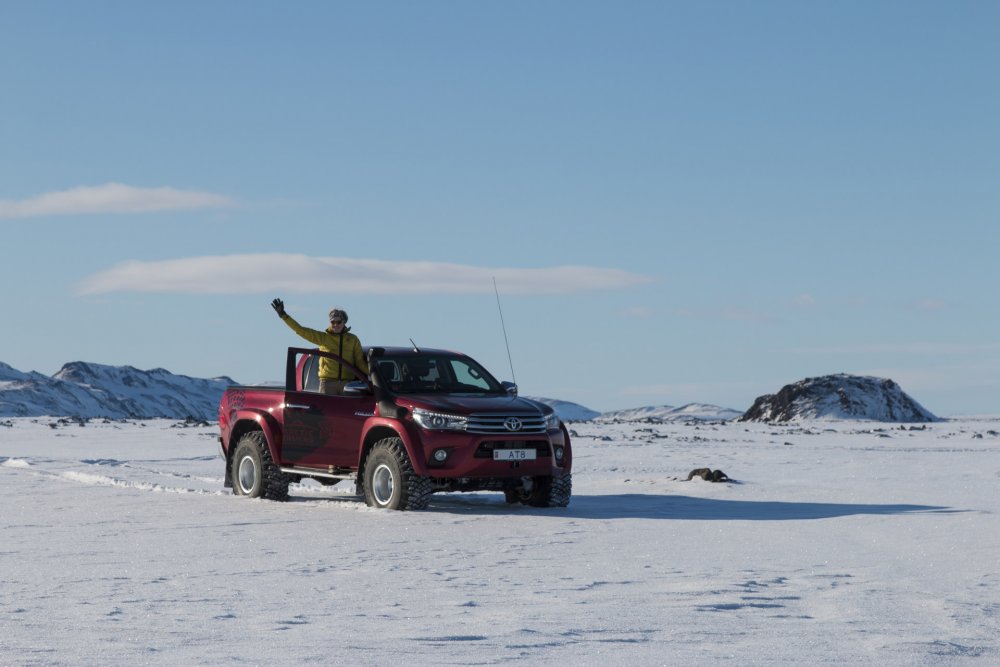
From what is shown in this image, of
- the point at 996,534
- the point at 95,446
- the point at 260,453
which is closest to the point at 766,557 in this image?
the point at 996,534

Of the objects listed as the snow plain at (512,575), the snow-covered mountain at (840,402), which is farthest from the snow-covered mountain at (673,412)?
the snow plain at (512,575)

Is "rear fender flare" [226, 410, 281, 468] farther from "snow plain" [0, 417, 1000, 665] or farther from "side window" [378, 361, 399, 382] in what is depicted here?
"side window" [378, 361, 399, 382]

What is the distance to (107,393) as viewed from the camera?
8631 centimetres

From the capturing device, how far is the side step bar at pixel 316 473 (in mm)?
15719

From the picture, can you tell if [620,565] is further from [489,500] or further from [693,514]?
[489,500]

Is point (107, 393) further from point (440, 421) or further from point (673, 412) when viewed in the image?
point (440, 421)

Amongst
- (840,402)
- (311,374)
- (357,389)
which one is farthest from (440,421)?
(840,402)

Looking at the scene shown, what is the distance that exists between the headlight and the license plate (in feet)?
1.46

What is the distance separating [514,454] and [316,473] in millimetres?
2688

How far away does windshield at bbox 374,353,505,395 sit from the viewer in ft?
51.0

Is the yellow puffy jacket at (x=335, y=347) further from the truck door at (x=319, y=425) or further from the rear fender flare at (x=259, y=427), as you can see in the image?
the rear fender flare at (x=259, y=427)

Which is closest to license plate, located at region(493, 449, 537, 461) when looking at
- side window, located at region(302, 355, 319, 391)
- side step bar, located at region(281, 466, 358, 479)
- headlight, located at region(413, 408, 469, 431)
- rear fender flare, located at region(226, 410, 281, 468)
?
headlight, located at region(413, 408, 469, 431)

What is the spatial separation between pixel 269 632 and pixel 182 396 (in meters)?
87.2

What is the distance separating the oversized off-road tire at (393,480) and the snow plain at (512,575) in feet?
0.76
